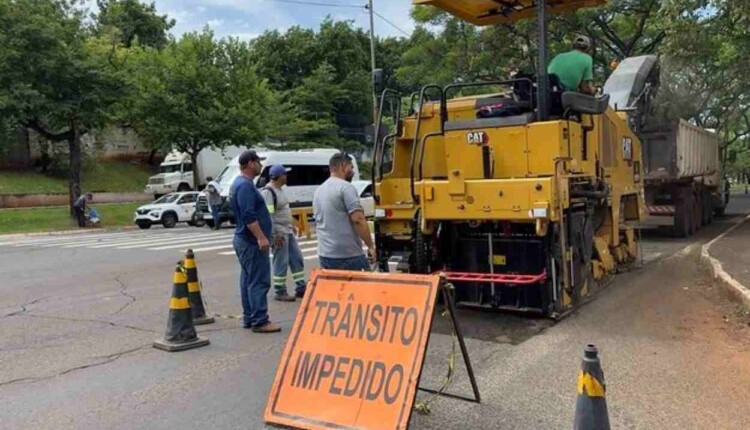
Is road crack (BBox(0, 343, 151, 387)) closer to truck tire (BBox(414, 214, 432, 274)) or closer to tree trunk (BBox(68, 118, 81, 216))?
truck tire (BBox(414, 214, 432, 274))

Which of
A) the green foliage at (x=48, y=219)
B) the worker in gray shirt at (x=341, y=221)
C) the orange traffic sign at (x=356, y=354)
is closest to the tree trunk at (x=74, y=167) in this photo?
the green foliage at (x=48, y=219)

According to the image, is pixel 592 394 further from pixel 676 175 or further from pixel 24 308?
pixel 676 175

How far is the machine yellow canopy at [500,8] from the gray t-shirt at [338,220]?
2.88 meters

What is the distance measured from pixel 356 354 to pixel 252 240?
2847 millimetres

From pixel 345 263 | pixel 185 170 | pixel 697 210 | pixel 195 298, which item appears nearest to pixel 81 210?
pixel 185 170

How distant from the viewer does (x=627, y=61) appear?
44.8 ft

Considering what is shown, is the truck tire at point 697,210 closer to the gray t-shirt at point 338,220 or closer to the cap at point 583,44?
the cap at point 583,44

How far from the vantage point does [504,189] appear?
6777 mm

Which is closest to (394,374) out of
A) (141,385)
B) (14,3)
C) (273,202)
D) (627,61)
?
(141,385)

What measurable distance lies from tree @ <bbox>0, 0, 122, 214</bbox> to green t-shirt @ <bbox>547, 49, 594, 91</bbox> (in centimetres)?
2252

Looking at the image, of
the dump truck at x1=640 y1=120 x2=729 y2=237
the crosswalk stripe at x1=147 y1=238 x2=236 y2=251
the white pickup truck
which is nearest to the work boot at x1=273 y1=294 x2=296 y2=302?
the crosswalk stripe at x1=147 y1=238 x2=236 y2=251

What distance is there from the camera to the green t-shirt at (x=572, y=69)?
7.39 meters

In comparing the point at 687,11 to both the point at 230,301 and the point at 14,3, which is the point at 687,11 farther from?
the point at 14,3

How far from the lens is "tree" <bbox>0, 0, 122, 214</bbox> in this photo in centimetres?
2500
